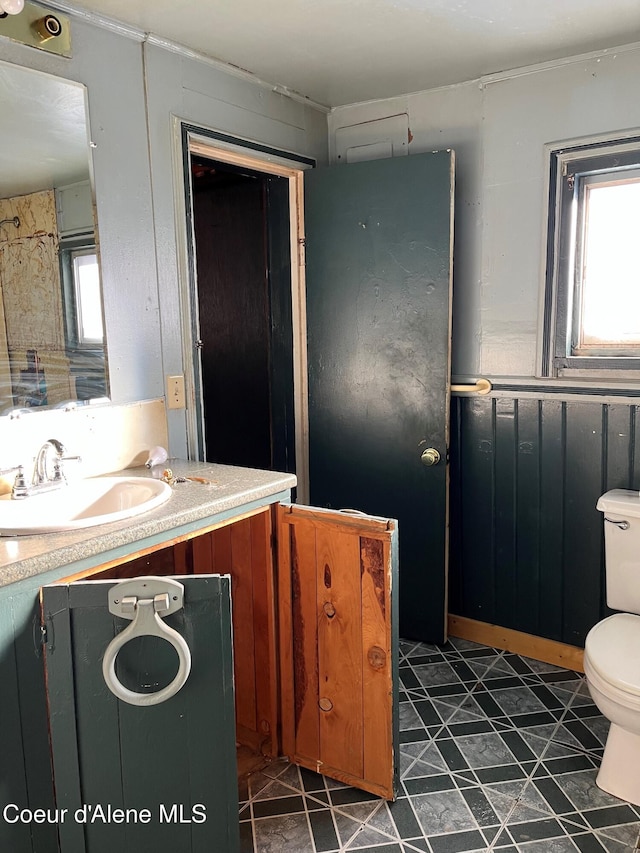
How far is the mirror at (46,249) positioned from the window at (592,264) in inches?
62.5

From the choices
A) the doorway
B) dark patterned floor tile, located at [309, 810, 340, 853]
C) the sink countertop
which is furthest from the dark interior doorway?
dark patterned floor tile, located at [309, 810, 340, 853]

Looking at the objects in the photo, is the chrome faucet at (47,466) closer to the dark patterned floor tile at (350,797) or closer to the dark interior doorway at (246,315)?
the dark interior doorway at (246,315)

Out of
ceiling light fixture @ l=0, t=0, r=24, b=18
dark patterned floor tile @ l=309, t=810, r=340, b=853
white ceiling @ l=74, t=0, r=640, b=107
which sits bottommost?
dark patterned floor tile @ l=309, t=810, r=340, b=853

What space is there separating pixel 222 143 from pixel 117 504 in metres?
1.34

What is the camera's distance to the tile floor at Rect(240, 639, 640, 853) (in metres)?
1.81

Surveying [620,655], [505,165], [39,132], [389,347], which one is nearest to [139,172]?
[39,132]

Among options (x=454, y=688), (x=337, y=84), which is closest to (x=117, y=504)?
(x=454, y=688)

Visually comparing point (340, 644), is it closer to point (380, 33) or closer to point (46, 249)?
point (46, 249)

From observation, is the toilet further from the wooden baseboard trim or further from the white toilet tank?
the wooden baseboard trim

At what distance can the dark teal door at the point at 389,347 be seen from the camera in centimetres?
265

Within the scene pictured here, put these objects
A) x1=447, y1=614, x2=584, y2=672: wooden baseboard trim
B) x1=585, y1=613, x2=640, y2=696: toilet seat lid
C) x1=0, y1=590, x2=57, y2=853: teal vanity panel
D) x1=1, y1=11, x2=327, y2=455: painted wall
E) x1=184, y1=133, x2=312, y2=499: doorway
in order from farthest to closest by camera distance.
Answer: x1=184, y1=133, x2=312, y2=499: doorway, x1=447, y1=614, x2=584, y2=672: wooden baseboard trim, x1=1, y1=11, x2=327, y2=455: painted wall, x1=585, y1=613, x2=640, y2=696: toilet seat lid, x1=0, y1=590, x2=57, y2=853: teal vanity panel

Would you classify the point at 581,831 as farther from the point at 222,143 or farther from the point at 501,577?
the point at 222,143

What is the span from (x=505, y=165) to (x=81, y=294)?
1.60 metres

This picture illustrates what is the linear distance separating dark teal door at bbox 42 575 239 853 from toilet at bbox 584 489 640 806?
3.38 feet
